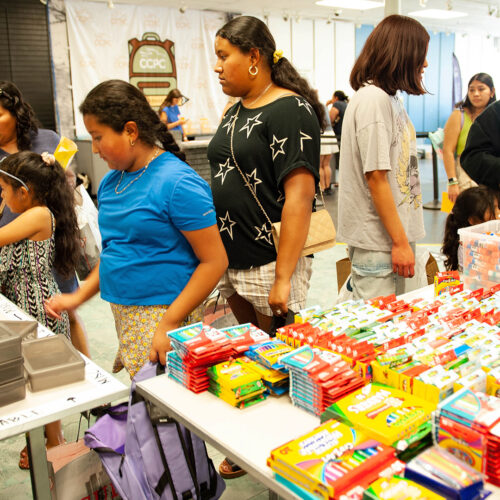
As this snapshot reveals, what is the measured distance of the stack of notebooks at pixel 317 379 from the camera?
1225mm

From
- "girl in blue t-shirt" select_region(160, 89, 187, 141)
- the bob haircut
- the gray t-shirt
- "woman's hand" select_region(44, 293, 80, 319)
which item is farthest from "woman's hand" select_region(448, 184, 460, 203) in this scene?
"girl in blue t-shirt" select_region(160, 89, 187, 141)

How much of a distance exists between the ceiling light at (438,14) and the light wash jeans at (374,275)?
11091mm

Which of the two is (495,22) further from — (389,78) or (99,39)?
(389,78)

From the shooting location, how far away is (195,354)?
1.38 m

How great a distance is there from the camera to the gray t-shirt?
2.04m

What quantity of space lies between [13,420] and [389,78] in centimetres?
166

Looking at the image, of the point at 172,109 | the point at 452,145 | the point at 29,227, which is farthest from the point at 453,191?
the point at 172,109

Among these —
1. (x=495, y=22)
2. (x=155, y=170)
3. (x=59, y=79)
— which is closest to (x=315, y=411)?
(x=155, y=170)

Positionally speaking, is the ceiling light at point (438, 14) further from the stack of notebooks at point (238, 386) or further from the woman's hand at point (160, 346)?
the stack of notebooks at point (238, 386)

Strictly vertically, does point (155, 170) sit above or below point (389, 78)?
below

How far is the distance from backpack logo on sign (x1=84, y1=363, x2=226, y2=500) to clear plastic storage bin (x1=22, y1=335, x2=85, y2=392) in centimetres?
17

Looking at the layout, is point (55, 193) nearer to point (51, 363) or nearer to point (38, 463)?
point (51, 363)

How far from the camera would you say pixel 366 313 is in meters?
1.58

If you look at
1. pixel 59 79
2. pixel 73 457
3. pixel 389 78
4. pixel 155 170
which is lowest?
pixel 73 457
